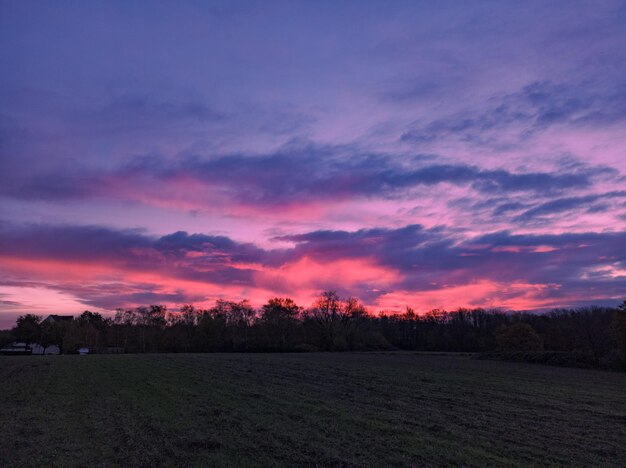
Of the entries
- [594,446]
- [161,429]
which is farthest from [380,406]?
[161,429]

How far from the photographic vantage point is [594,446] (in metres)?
11.9

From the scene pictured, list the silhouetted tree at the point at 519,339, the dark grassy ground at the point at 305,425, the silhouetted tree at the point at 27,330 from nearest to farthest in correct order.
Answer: the dark grassy ground at the point at 305,425 < the silhouetted tree at the point at 519,339 < the silhouetted tree at the point at 27,330

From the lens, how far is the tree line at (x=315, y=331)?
232ft

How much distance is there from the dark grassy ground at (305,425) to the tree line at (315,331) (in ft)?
134

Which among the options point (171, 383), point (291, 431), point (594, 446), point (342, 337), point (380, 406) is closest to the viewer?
point (594, 446)

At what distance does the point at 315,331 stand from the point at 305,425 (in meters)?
105

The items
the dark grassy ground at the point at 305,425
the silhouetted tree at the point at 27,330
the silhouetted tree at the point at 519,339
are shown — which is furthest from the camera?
the silhouetted tree at the point at 27,330

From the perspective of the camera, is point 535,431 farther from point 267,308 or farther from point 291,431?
point 267,308

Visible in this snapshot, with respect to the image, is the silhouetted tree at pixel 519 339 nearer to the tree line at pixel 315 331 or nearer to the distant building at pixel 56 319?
the tree line at pixel 315 331

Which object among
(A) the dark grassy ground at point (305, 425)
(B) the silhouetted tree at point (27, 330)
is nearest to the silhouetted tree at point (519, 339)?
(A) the dark grassy ground at point (305, 425)

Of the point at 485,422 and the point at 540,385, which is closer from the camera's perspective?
the point at 485,422

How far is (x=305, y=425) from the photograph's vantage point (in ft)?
44.6

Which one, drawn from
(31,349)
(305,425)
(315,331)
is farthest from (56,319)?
(305,425)

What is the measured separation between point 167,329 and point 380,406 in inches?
4226
